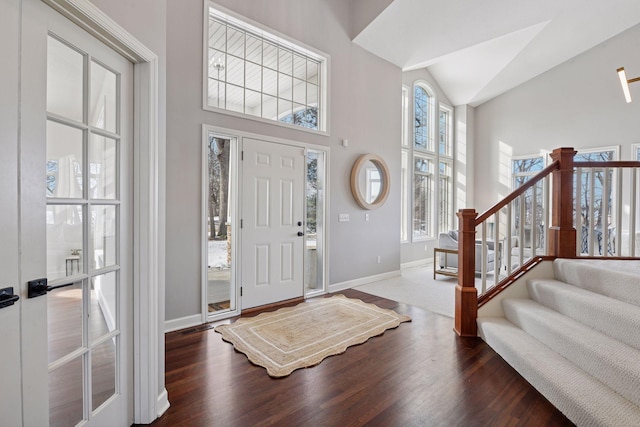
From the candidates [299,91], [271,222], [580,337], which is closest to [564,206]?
[580,337]

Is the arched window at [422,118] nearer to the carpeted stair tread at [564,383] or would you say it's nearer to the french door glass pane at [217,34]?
the french door glass pane at [217,34]

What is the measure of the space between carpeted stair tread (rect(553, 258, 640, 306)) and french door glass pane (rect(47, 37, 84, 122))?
3.41 meters

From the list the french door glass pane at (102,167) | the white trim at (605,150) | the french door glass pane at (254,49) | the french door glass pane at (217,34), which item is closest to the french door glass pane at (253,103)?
the french door glass pane at (254,49)

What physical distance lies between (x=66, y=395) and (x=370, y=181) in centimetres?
437

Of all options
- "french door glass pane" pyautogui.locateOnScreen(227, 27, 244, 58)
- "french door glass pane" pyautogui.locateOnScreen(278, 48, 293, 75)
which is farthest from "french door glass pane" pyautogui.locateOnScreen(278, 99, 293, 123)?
"french door glass pane" pyautogui.locateOnScreen(227, 27, 244, 58)

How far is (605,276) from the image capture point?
2.28 metres

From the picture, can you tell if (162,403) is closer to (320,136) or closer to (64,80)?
(64,80)

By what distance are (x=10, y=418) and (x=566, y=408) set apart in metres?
2.59

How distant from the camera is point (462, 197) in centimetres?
796

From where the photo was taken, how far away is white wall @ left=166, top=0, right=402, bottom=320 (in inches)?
120

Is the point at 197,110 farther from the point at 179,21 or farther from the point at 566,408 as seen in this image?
the point at 566,408

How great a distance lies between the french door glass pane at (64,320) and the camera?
48.4 inches

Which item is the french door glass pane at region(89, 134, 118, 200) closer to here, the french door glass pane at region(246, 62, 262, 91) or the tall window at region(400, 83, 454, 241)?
the french door glass pane at region(246, 62, 262, 91)

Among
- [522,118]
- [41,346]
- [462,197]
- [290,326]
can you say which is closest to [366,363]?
[290,326]
